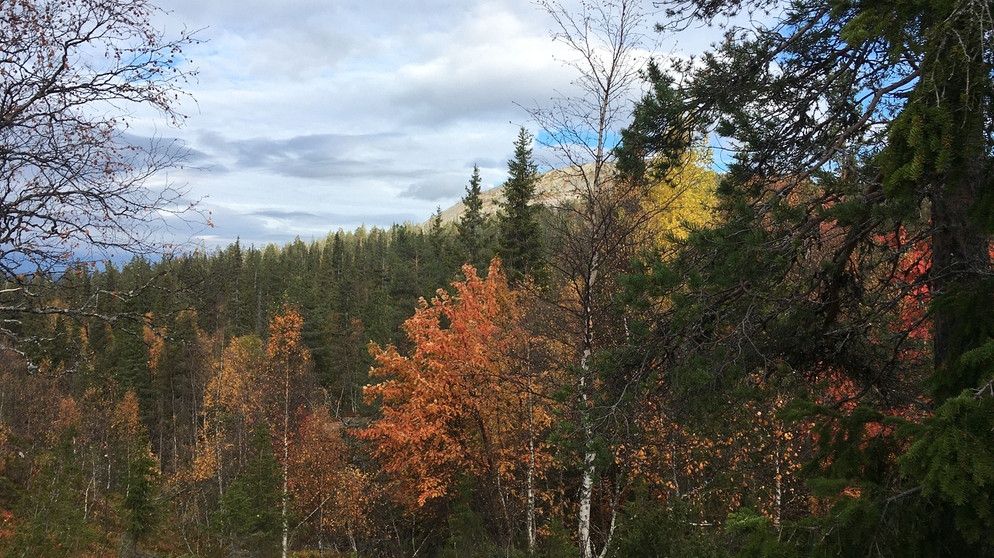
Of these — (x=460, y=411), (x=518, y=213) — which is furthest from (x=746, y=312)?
(x=518, y=213)

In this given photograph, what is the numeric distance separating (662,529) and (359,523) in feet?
56.3

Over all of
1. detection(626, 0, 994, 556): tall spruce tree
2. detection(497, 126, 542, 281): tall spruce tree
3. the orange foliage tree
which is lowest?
the orange foliage tree

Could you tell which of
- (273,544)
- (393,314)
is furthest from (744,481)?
(393,314)

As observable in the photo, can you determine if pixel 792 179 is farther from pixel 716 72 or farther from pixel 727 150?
pixel 716 72

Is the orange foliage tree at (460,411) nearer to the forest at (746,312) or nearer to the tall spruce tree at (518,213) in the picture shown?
the forest at (746,312)

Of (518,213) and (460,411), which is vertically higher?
(518,213)

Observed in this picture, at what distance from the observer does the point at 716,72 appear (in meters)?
5.29

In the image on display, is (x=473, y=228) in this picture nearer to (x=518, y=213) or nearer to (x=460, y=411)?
(x=518, y=213)

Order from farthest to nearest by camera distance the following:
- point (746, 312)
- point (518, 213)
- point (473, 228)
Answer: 1. point (473, 228)
2. point (518, 213)
3. point (746, 312)

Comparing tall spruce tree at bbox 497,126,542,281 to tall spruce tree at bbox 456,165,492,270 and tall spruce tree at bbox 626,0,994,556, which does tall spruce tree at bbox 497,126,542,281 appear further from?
tall spruce tree at bbox 626,0,994,556

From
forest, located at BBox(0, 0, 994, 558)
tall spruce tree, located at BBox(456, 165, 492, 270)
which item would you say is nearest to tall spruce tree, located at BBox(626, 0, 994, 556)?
forest, located at BBox(0, 0, 994, 558)

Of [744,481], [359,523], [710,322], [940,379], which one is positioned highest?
[710,322]

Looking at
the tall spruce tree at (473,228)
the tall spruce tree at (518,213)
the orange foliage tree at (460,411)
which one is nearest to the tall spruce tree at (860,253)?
the orange foliage tree at (460,411)

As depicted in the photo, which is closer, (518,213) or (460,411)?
(460,411)
